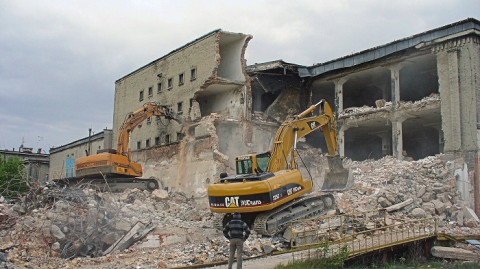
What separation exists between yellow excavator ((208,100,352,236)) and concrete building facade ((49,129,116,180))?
86.4 feet

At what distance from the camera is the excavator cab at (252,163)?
14.7 meters

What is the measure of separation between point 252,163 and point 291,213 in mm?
1856

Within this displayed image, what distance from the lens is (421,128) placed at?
94.4 ft

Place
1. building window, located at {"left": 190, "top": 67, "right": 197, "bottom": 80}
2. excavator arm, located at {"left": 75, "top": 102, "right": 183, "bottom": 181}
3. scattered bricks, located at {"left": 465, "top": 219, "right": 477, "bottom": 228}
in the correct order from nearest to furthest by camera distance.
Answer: scattered bricks, located at {"left": 465, "top": 219, "right": 477, "bottom": 228}, excavator arm, located at {"left": 75, "top": 102, "right": 183, "bottom": 181}, building window, located at {"left": 190, "top": 67, "right": 197, "bottom": 80}

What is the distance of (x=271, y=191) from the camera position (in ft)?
43.8

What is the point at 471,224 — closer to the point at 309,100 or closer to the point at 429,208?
the point at 429,208

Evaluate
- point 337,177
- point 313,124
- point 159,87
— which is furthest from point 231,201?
point 159,87

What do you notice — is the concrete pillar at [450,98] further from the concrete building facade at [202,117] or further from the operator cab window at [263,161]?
the operator cab window at [263,161]

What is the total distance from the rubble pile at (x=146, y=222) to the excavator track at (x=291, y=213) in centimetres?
31

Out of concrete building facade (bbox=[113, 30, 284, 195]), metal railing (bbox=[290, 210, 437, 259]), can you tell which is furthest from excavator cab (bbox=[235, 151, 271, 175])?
concrete building facade (bbox=[113, 30, 284, 195])

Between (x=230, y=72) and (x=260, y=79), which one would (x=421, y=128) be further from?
(x=230, y=72)

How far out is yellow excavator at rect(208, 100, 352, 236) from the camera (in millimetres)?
13461

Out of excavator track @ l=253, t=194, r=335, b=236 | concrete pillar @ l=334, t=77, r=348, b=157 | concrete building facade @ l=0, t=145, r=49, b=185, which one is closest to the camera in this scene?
excavator track @ l=253, t=194, r=335, b=236

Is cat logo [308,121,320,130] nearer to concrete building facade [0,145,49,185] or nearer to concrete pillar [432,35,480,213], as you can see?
concrete pillar [432,35,480,213]
